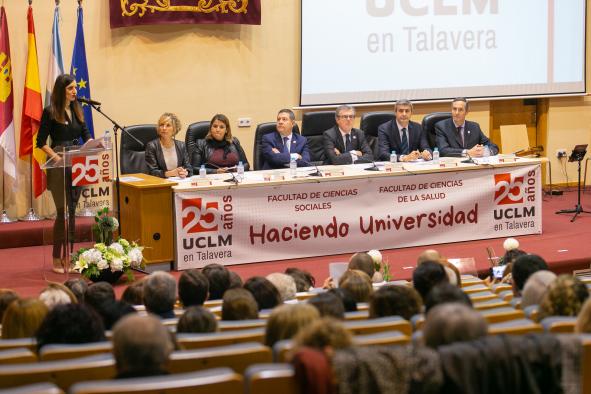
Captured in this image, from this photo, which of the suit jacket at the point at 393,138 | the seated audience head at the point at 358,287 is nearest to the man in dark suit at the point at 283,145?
the suit jacket at the point at 393,138

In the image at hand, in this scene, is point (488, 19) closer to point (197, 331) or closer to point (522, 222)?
point (522, 222)

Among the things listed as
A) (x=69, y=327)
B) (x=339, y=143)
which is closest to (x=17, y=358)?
(x=69, y=327)

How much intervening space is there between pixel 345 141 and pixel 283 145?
696 millimetres

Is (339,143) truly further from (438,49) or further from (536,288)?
(536,288)

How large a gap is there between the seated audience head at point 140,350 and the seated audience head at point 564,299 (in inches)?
64.4

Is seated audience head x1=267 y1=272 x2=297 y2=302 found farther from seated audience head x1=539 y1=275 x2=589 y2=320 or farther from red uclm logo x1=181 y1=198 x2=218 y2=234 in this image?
red uclm logo x1=181 y1=198 x2=218 y2=234

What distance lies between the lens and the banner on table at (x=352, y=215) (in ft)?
25.1

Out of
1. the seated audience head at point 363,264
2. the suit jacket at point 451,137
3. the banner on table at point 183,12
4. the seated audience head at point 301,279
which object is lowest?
the seated audience head at point 301,279

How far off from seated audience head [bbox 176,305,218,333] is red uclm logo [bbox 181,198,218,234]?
380 centimetres

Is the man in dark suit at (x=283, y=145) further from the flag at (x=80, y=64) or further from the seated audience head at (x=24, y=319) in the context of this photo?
the seated audience head at (x=24, y=319)

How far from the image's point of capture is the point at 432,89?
1120 centimetres

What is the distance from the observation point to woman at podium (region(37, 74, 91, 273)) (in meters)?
7.12

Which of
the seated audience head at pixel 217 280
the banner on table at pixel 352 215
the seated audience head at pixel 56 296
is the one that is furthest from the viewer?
the banner on table at pixel 352 215

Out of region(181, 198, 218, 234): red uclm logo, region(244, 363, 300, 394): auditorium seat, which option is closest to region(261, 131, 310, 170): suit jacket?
region(181, 198, 218, 234): red uclm logo
